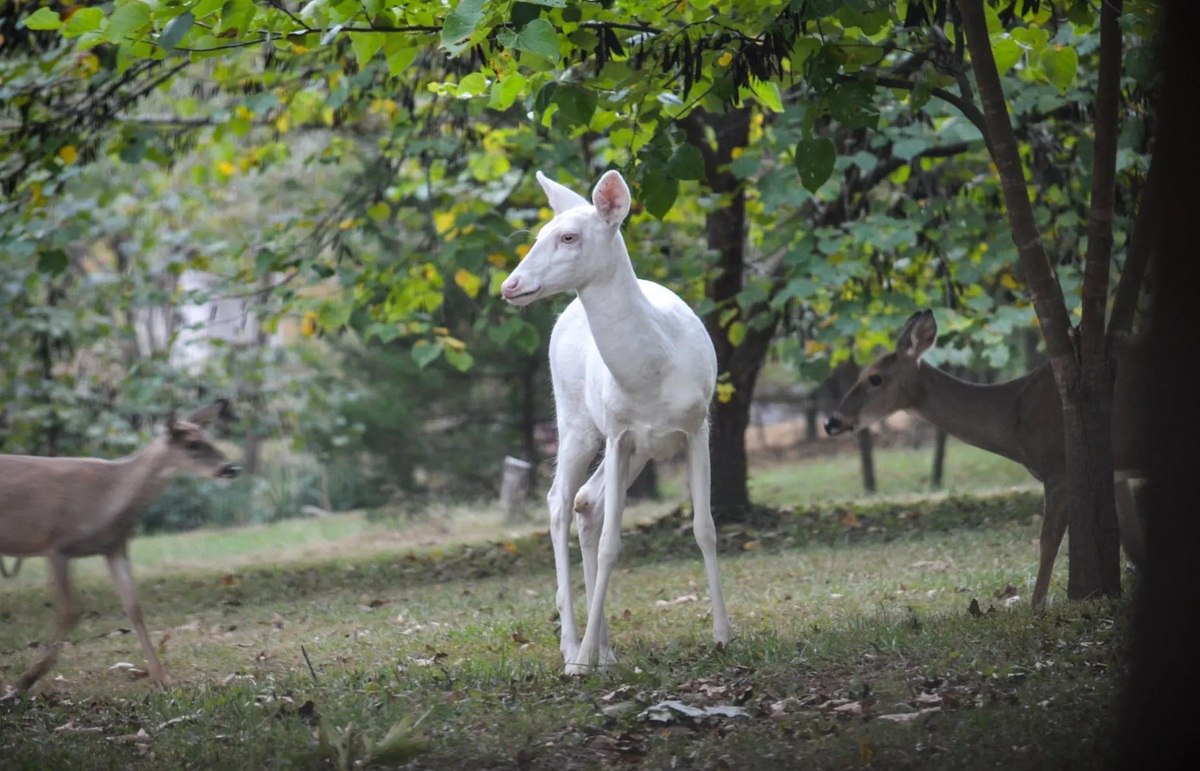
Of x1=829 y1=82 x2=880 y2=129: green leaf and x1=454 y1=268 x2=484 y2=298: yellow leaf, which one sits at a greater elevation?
x1=829 y1=82 x2=880 y2=129: green leaf

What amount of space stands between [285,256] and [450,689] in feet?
21.1

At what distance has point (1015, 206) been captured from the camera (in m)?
6.87

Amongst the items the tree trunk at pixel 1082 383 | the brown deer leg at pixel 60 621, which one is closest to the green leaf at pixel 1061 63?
the tree trunk at pixel 1082 383

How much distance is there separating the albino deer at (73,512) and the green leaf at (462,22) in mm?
3324

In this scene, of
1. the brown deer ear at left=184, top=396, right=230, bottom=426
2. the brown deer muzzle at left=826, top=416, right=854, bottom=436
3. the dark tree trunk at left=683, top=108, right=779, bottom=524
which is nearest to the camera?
the brown deer ear at left=184, top=396, right=230, bottom=426

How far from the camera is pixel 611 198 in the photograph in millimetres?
6445

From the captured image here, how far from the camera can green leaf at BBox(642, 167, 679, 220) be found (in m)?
6.91

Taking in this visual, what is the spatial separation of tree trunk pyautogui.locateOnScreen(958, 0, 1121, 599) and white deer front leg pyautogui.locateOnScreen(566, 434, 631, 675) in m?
2.08

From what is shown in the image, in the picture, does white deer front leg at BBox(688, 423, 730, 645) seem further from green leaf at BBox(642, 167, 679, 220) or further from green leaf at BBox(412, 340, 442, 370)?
green leaf at BBox(412, 340, 442, 370)

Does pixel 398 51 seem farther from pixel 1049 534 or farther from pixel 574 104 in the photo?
pixel 1049 534

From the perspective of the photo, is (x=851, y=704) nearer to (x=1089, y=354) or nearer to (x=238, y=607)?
(x=1089, y=354)

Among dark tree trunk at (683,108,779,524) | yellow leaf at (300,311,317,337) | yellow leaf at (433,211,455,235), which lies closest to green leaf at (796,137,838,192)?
dark tree trunk at (683,108,779,524)

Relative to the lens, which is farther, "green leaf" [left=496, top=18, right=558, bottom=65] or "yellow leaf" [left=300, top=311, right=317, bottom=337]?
"yellow leaf" [left=300, top=311, right=317, bottom=337]

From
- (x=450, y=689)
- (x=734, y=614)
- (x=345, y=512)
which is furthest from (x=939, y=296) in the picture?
(x=345, y=512)
